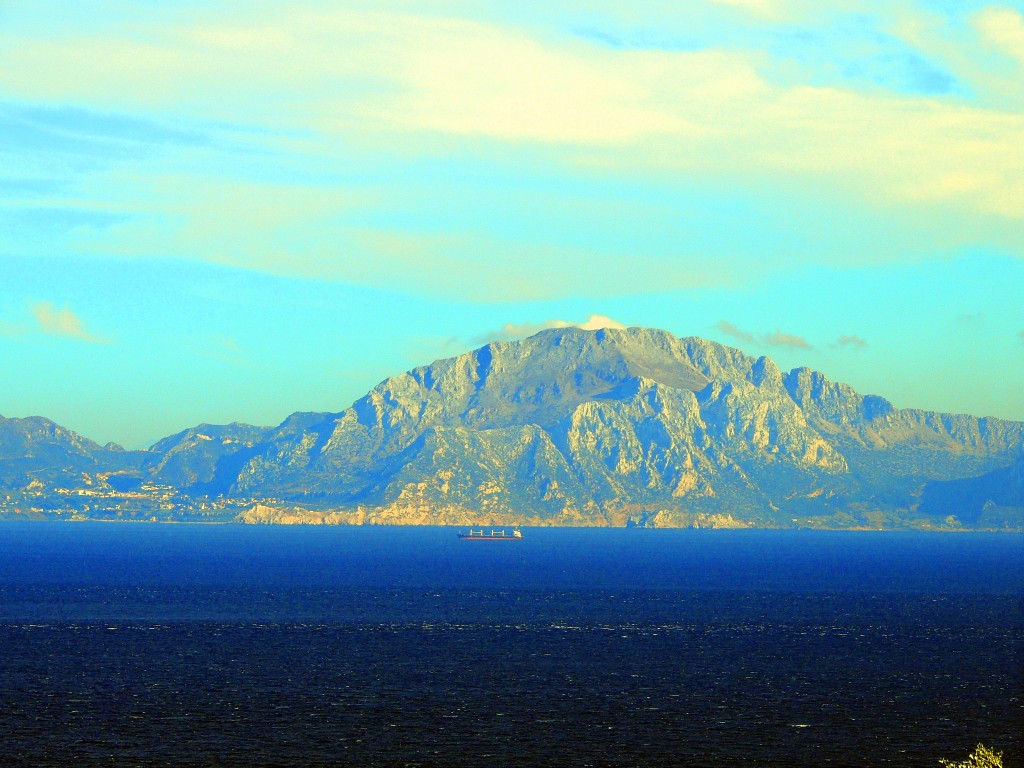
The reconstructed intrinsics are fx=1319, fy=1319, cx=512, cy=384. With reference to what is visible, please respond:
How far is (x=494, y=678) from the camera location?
147000 mm

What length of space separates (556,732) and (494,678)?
30.5 meters

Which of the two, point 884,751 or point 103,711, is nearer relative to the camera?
point 884,751

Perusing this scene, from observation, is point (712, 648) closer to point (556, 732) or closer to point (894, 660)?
point (894, 660)

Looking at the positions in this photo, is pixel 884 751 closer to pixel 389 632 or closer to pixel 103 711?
pixel 103 711

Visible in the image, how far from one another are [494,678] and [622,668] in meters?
17.5

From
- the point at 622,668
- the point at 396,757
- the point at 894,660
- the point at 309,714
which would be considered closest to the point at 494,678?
the point at 622,668

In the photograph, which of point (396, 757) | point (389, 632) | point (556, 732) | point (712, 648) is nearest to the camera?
point (396, 757)

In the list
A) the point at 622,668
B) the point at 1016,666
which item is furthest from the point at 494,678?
the point at 1016,666

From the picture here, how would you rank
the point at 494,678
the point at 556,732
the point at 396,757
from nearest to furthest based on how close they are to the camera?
the point at 396,757 < the point at 556,732 < the point at 494,678

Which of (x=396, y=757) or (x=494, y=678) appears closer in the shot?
(x=396, y=757)

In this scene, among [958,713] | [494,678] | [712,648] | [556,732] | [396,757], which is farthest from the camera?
[712,648]

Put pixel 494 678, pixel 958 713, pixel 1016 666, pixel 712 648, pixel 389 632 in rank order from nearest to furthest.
Answer: pixel 958 713 → pixel 494 678 → pixel 1016 666 → pixel 712 648 → pixel 389 632

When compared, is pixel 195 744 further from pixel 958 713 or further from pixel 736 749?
pixel 958 713

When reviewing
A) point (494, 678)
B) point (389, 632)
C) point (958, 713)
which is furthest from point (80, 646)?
point (958, 713)
